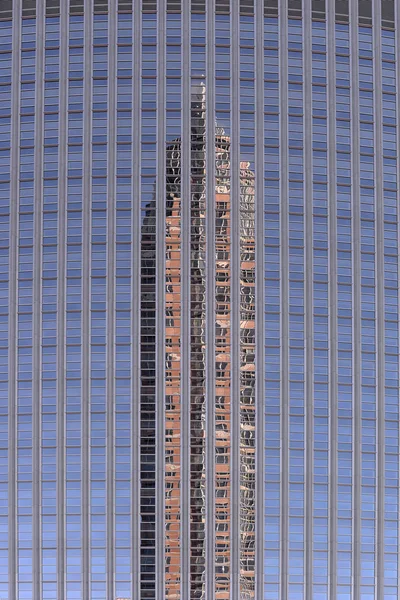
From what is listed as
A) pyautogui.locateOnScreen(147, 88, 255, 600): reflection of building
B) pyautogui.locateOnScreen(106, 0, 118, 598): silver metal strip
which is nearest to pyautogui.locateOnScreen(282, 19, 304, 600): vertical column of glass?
pyautogui.locateOnScreen(147, 88, 255, 600): reflection of building

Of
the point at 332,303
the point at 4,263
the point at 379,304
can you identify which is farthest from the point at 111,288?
the point at 379,304

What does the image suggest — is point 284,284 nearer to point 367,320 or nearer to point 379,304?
point 367,320

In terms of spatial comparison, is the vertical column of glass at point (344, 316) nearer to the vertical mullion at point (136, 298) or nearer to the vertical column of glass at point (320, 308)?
the vertical column of glass at point (320, 308)

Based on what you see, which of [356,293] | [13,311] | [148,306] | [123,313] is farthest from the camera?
[356,293]

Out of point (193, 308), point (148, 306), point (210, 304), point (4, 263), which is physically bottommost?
point (193, 308)

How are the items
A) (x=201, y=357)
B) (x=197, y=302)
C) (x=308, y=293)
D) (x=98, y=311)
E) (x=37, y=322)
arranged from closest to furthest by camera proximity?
1. (x=201, y=357)
2. (x=98, y=311)
3. (x=197, y=302)
4. (x=37, y=322)
5. (x=308, y=293)

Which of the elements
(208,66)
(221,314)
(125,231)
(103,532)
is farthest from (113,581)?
(208,66)
